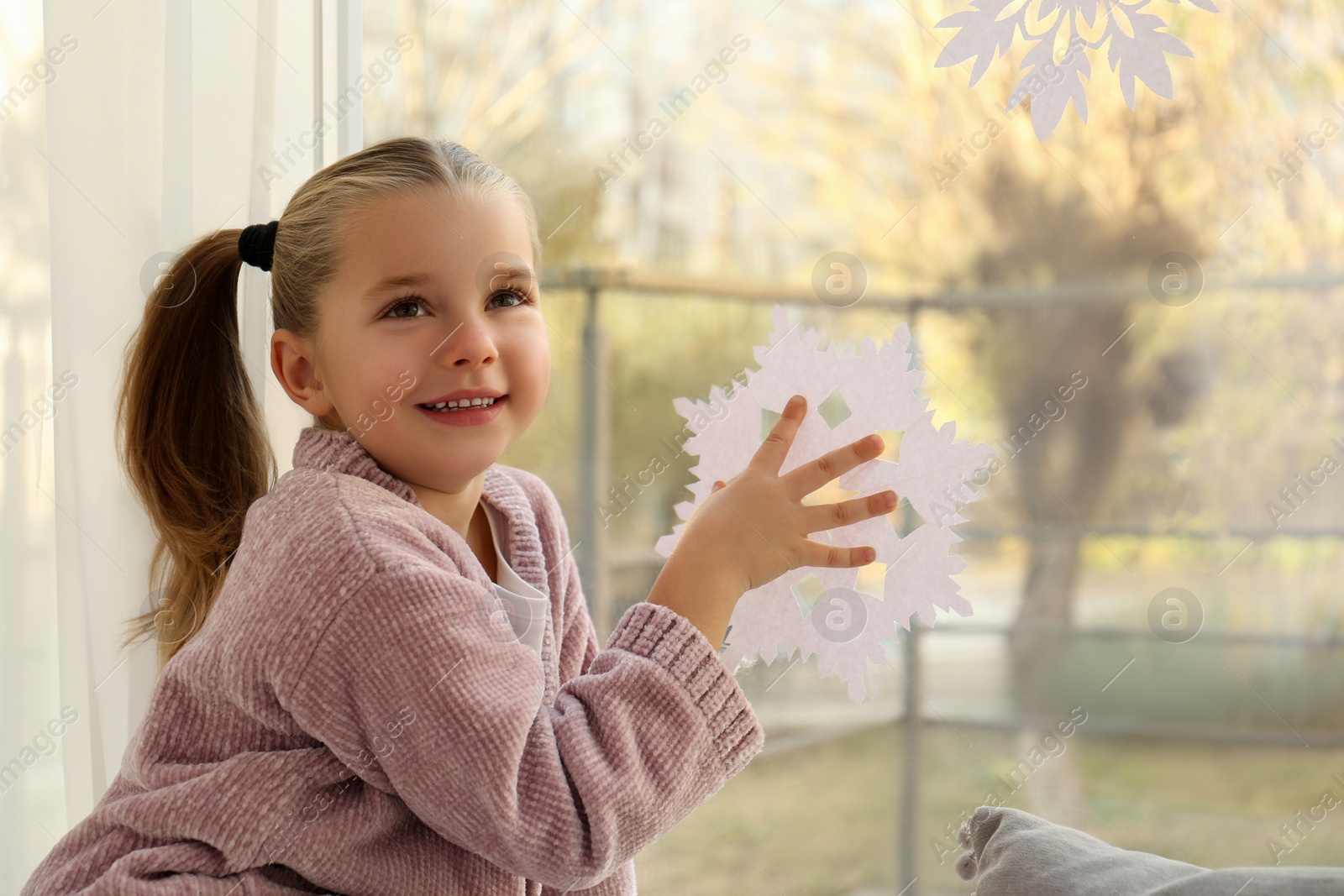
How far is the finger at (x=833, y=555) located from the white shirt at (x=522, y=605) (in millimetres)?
201

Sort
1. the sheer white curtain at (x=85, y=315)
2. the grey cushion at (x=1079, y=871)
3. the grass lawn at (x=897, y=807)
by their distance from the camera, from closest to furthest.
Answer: the grey cushion at (x=1079, y=871) < the sheer white curtain at (x=85, y=315) < the grass lawn at (x=897, y=807)

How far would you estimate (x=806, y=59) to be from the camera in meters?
2.23

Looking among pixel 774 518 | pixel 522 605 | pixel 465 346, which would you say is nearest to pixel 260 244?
pixel 465 346

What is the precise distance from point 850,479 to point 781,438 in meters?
0.06

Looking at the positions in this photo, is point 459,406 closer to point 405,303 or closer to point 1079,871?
point 405,303

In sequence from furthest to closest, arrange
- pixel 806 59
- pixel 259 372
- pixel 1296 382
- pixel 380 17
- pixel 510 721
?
pixel 806 59 → pixel 1296 382 → pixel 380 17 → pixel 259 372 → pixel 510 721

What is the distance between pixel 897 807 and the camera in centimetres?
235

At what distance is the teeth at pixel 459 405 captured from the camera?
28.4 inches

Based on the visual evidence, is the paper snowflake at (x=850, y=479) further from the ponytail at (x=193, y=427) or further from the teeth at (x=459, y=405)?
the ponytail at (x=193, y=427)

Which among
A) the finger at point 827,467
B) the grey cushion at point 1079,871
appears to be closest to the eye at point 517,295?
the finger at point 827,467

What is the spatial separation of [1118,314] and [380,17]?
1.57 meters

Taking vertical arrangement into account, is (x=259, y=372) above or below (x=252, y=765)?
above

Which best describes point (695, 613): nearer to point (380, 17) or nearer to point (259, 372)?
point (259, 372)

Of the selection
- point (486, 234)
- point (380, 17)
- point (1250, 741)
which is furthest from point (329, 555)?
point (1250, 741)
